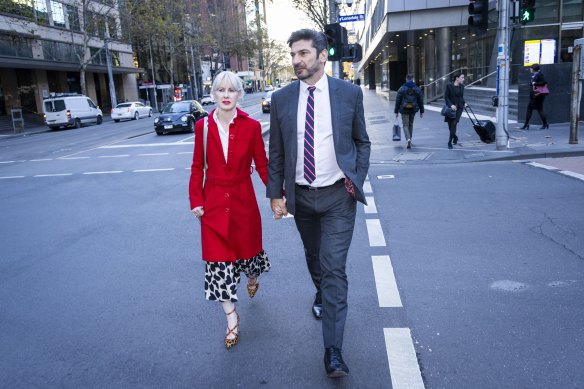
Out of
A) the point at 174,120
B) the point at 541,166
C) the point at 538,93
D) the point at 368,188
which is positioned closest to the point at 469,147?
the point at 541,166

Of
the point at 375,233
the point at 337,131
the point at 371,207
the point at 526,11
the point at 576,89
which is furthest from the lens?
the point at 576,89

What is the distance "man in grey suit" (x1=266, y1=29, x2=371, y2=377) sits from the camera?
3.10 m

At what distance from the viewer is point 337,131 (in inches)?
123

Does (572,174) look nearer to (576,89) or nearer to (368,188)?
(368,188)

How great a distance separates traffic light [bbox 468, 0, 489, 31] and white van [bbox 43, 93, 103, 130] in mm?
27835

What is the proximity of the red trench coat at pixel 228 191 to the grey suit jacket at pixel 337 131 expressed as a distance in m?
0.27

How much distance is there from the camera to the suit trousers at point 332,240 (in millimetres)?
3086

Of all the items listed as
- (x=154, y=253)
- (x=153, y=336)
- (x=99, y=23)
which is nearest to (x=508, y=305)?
(x=153, y=336)

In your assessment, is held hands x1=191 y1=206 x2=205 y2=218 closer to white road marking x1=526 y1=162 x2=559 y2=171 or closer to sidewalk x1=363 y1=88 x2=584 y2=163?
white road marking x1=526 y1=162 x2=559 y2=171

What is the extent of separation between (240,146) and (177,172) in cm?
841

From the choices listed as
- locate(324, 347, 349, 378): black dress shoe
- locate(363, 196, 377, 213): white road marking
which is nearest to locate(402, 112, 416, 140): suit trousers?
locate(363, 196, 377, 213): white road marking

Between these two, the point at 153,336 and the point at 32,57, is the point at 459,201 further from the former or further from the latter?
the point at 32,57

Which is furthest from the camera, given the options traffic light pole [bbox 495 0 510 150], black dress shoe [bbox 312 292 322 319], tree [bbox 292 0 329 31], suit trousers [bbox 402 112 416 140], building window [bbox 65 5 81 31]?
building window [bbox 65 5 81 31]

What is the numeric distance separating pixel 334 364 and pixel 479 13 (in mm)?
10438
